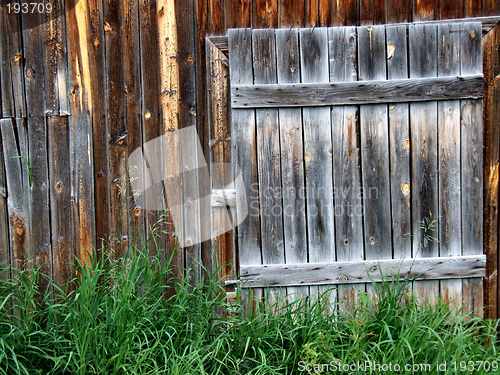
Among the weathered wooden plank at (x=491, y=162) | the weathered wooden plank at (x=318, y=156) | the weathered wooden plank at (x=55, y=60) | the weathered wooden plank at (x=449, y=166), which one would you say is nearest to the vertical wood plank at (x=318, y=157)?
the weathered wooden plank at (x=318, y=156)

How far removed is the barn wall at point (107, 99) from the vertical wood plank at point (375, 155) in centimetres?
22

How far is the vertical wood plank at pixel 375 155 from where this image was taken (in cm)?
241

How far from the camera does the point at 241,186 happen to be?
2.47 m

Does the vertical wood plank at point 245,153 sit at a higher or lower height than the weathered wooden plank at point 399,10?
lower

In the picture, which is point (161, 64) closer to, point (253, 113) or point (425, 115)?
point (253, 113)

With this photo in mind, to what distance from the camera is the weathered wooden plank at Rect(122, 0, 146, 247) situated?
8.09 ft

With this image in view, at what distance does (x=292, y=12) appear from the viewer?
2.46 metres

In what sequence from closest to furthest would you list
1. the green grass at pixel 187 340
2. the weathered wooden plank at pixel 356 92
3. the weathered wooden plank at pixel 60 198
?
1. the green grass at pixel 187 340
2. the weathered wooden plank at pixel 356 92
3. the weathered wooden plank at pixel 60 198

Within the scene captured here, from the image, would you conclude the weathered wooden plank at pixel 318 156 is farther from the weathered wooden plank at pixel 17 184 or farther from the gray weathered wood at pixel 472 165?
the weathered wooden plank at pixel 17 184

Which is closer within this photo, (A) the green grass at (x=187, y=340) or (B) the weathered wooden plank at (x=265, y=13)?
(A) the green grass at (x=187, y=340)

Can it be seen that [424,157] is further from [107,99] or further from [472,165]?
[107,99]

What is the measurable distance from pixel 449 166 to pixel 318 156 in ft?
2.93

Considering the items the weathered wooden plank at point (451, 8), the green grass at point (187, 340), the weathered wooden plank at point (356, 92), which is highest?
the weathered wooden plank at point (451, 8)
